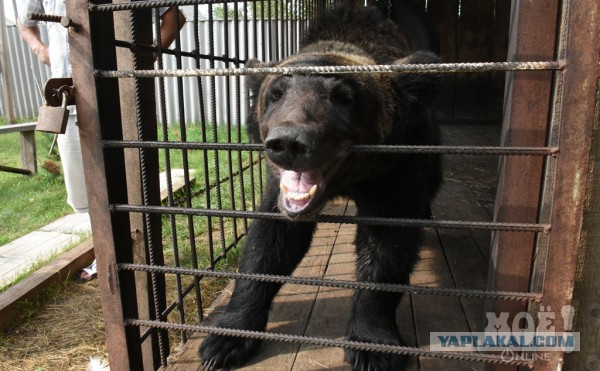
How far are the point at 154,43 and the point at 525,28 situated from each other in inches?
66.9

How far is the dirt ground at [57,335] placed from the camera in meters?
2.73

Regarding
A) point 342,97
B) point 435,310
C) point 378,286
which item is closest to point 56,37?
point 342,97

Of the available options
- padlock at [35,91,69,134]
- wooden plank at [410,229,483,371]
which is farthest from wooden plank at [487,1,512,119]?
padlock at [35,91,69,134]

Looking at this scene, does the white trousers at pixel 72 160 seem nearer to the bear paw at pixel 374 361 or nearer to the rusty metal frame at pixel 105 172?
the rusty metal frame at pixel 105 172

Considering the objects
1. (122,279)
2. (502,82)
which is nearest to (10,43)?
(502,82)

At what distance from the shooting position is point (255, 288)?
235 cm

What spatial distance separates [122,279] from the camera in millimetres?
1981

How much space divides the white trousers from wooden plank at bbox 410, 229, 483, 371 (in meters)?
3.10

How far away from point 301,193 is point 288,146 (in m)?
0.34

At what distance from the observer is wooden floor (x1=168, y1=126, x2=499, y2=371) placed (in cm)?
215

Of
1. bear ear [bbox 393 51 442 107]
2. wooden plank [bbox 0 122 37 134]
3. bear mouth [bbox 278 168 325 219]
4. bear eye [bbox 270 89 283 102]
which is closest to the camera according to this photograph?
bear mouth [bbox 278 168 325 219]

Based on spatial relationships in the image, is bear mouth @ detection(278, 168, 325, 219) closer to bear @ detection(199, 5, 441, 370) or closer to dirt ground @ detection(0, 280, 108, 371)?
bear @ detection(199, 5, 441, 370)

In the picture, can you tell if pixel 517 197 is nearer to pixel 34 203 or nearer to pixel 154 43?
pixel 154 43

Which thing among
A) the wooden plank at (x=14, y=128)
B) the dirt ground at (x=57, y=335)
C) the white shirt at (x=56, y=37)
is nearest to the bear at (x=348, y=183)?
the dirt ground at (x=57, y=335)
